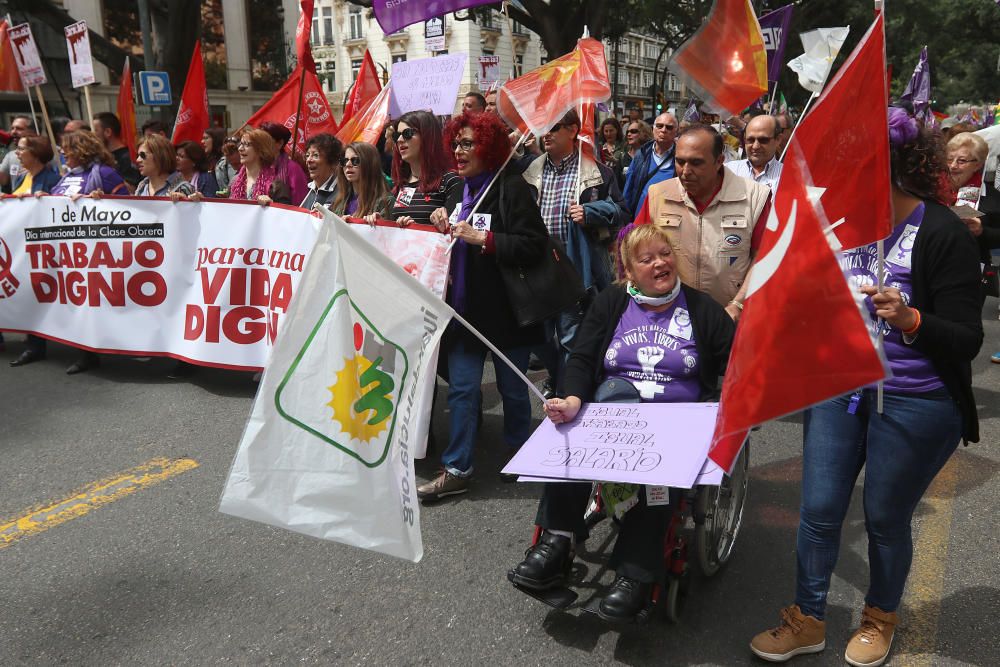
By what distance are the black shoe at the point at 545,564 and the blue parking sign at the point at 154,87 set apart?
10.9 metres

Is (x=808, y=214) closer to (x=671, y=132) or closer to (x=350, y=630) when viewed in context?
(x=350, y=630)

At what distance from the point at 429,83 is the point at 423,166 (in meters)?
3.39

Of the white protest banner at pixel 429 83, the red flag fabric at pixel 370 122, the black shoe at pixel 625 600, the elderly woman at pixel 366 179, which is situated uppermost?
the white protest banner at pixel 429 83

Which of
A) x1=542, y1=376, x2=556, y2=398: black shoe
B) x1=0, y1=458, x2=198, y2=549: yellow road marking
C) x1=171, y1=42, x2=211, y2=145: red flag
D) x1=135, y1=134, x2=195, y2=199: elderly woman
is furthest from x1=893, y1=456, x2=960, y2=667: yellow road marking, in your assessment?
x1=171, y1=42, x2=211, y2=145: red flag

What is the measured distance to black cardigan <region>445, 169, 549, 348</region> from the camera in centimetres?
404

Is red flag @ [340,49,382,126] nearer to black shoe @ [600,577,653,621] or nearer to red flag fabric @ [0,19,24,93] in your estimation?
red flag fabric @ [0,19,24,93]

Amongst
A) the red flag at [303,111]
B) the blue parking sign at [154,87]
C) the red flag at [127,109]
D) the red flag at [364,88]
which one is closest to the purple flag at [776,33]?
the red flag at [364,88]

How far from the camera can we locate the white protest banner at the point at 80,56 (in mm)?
8914

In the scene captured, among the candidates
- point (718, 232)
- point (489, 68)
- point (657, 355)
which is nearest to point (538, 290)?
point (718, 232)

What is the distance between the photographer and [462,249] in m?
4.25

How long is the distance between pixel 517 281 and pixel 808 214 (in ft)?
7.13

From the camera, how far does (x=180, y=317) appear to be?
612 cm

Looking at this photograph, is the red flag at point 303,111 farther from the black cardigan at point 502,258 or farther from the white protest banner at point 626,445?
the white protest banner at point 626,445

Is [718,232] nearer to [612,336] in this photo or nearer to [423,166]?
[612,336]
